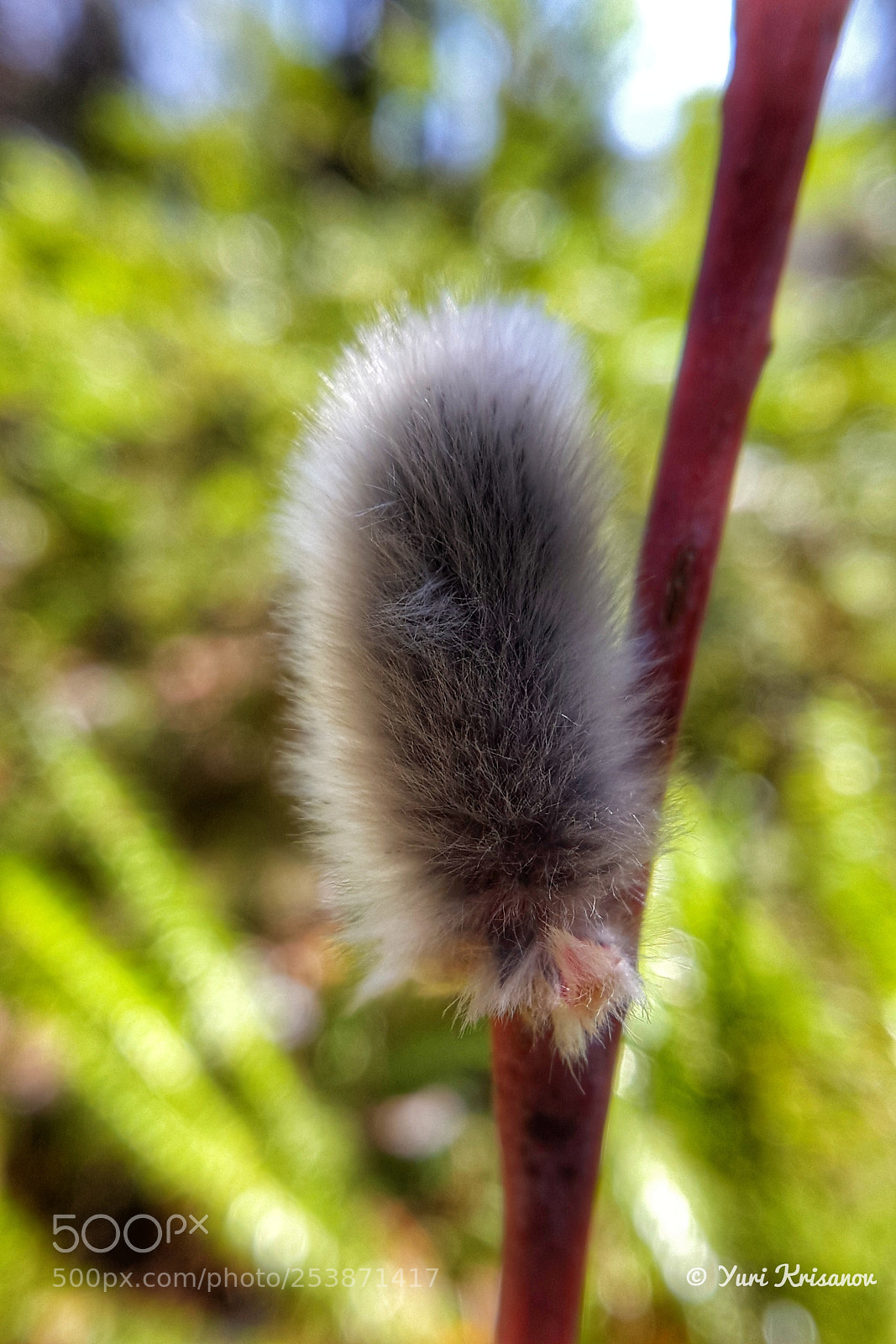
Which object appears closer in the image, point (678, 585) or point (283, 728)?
point (678, 585)

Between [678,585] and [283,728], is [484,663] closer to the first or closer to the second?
[678,585]

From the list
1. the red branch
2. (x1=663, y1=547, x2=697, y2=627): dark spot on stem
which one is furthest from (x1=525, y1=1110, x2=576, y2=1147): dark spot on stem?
(x1=663, y1=547, x2=697, y2=627): dark spot on stem

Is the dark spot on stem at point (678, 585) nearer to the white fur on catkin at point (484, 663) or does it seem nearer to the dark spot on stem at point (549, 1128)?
the white fur on catkin at point (484, 663)

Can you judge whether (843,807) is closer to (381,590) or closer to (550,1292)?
(550,1292)

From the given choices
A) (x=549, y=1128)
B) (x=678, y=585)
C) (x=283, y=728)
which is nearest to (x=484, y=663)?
(x=678, y=585)

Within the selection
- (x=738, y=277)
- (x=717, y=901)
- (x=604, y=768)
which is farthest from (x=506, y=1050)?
(x=717, y=901)

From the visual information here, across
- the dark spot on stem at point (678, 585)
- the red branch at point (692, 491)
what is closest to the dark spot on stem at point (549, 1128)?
the red branch at point (692, 491)

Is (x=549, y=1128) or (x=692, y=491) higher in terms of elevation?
(x=692, y=491)
